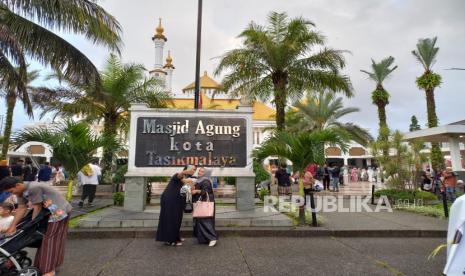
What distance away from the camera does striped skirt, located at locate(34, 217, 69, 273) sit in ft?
13.3

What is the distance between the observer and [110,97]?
17812 millimetres

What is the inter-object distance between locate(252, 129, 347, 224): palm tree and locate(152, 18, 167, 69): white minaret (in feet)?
168

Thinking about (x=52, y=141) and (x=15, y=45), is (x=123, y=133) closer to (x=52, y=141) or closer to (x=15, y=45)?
(x=15, y=45)

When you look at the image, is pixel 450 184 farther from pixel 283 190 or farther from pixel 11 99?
pixel 11 99

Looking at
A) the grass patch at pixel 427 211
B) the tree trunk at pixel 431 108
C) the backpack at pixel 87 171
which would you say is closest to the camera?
the grass patch at pixel 427 211

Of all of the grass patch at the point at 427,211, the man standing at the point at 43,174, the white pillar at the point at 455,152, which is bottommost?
the grass patch at the point at 427,211

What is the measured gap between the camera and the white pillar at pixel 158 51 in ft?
184

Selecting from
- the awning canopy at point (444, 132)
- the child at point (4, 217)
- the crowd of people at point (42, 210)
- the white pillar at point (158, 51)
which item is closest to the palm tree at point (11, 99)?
the child at point (4, 217)

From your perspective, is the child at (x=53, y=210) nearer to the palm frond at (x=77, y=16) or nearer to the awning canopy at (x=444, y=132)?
the palm frond at (x=77, y=16)

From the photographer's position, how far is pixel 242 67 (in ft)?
52.7

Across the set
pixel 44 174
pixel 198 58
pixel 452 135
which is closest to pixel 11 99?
pixel 44 174

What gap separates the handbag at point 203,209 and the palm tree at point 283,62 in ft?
33.2

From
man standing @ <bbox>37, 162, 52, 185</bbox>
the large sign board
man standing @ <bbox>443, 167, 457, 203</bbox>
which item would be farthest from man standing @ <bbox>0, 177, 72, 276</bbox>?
man standing @ <bbox>443, 167, 457, 203</bbox>

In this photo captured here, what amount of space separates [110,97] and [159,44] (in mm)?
41876
